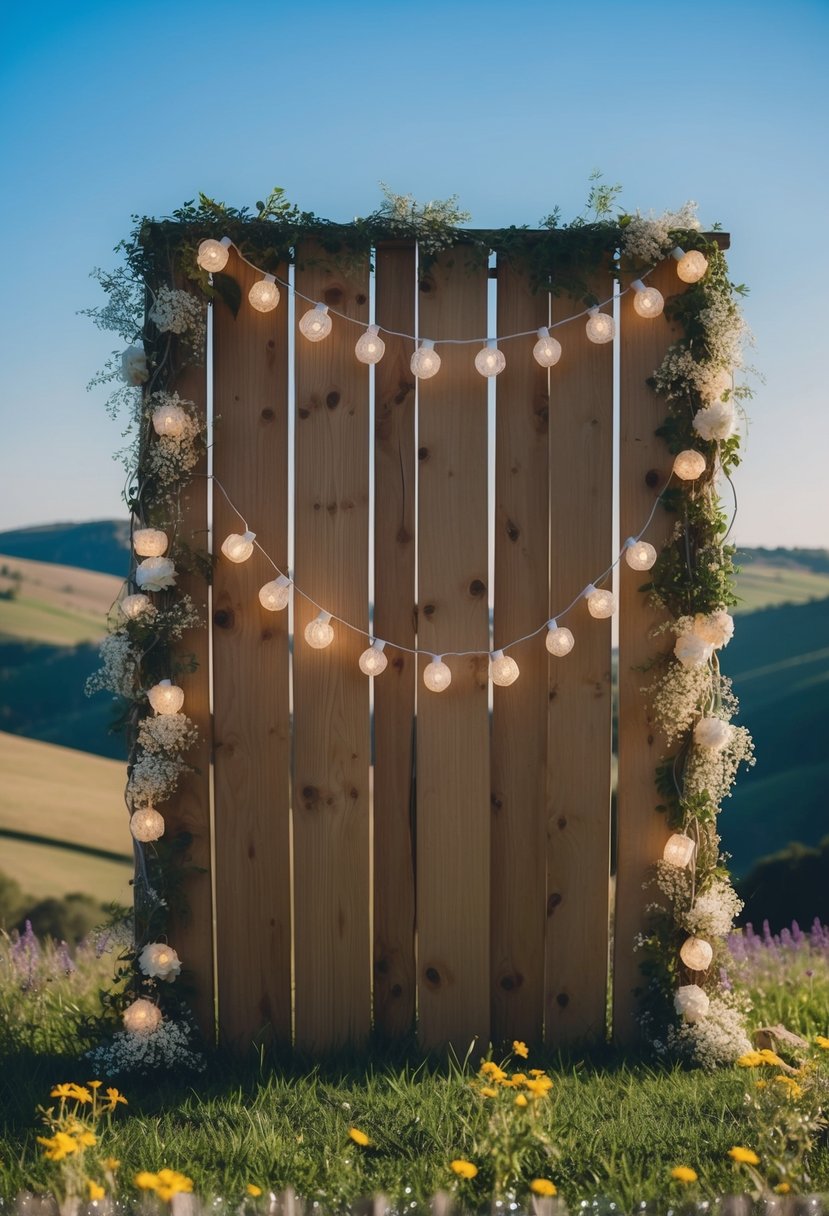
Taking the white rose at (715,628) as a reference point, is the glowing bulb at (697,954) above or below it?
below

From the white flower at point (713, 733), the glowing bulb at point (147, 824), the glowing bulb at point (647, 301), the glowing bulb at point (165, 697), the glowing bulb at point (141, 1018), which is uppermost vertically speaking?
the glowing bulb at point (647, 301)

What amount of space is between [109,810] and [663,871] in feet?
8.39

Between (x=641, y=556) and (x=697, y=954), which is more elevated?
(x=641, y=556)

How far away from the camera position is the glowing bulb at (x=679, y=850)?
285cm

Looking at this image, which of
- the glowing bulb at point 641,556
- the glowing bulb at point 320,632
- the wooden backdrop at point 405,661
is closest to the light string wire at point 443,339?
the wooden backdrop at point 405,661

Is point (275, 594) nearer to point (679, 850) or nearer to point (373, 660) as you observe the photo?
point (373, 660)

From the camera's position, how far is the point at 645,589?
114 inches

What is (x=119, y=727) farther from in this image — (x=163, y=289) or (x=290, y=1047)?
(x=163, y=289)

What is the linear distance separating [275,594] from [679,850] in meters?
1.40

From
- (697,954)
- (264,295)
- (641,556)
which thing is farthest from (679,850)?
(264,295)

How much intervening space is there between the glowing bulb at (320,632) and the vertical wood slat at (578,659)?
2.22ft

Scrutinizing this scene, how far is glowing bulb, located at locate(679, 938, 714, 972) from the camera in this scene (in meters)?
2.83

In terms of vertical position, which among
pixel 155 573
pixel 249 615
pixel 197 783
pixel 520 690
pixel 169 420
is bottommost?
pixel 197 783

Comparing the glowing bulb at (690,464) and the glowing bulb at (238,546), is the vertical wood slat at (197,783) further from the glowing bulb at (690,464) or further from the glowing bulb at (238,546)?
the glowing bulb at (690,464)
